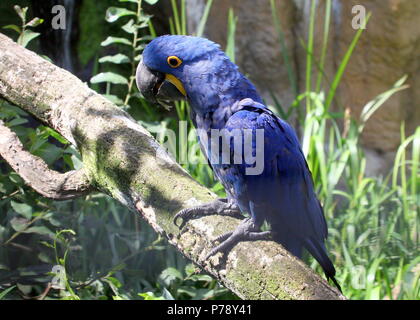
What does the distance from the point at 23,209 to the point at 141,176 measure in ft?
1.78

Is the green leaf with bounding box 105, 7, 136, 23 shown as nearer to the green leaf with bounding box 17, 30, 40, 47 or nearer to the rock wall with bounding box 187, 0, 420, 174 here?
the green leaf with bounding box 17, 30, 40, 47

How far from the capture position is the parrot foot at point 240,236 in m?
1.10

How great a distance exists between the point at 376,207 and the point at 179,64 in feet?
4.22

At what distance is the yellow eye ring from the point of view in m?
1.37

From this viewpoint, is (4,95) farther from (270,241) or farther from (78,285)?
(270,241)

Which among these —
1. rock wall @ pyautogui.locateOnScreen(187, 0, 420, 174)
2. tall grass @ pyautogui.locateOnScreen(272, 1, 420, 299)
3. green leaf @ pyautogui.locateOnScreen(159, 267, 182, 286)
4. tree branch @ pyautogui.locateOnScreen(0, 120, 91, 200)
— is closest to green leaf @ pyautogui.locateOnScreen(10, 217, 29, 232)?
tree branch @ pyautogui.locateOnScreen(0, 120, 91, 200)

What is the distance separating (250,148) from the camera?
4.23ft

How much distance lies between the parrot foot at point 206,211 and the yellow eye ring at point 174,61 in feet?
1.28

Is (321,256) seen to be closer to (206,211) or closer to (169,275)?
(206,211)

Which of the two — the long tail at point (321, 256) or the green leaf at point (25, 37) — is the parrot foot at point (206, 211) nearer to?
the long tail at point (321, 256)

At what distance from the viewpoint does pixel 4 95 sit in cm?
150

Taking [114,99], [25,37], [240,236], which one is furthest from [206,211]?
[25,37]
